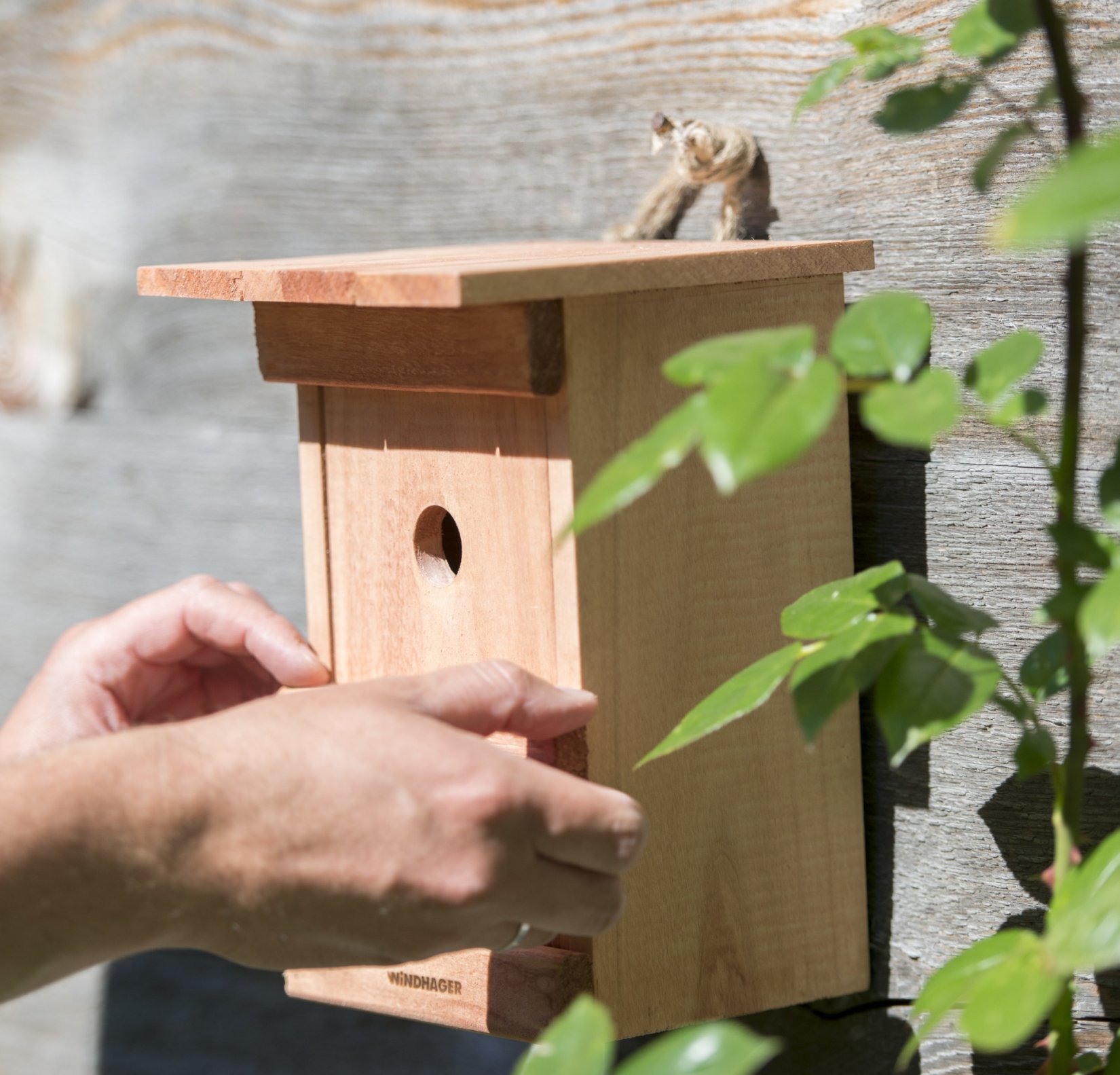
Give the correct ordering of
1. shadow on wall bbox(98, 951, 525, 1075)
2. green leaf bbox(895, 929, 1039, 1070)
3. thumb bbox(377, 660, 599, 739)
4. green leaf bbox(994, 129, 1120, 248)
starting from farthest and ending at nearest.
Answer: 1. shadow on wall bbox(98, 951, 525, 1075)
2. thumb bbox(377, 660, 599, 739)
3. green leaf bbox(895, 929, 1039, 1070)
4. green leaf bbox(994, 129, 1120, 248)

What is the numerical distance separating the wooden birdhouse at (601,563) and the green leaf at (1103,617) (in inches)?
14.4

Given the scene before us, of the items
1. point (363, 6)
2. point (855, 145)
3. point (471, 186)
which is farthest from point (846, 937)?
point (363, 6)

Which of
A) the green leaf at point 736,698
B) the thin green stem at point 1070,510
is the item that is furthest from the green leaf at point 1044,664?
the green leaf at point 736,698

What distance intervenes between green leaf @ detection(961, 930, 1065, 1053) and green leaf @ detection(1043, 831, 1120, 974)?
0.06 ft

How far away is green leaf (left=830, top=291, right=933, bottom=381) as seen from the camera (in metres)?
0.57

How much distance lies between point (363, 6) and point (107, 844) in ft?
3.23

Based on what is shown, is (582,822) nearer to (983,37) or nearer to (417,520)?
(417,520)

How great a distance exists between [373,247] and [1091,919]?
111 cm

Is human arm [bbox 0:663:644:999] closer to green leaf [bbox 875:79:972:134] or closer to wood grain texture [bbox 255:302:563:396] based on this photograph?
wood grain texture [bbox 255:302:563:396]

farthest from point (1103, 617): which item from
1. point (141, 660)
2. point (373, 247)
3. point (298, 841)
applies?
point (373, 247)

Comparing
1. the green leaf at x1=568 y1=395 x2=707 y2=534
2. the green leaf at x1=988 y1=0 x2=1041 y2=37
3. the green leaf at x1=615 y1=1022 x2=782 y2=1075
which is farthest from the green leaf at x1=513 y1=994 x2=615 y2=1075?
the green leaf at x1=988 y1=0 x2=1041 y2=37

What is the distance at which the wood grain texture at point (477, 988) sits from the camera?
2.89ft

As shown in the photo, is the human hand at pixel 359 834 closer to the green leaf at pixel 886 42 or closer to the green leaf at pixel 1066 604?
the green leaf at pixel 1066 604

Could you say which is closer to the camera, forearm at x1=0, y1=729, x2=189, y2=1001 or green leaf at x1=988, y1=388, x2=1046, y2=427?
green leaf at x1=988, y1=388, x2=1046, y2=427
